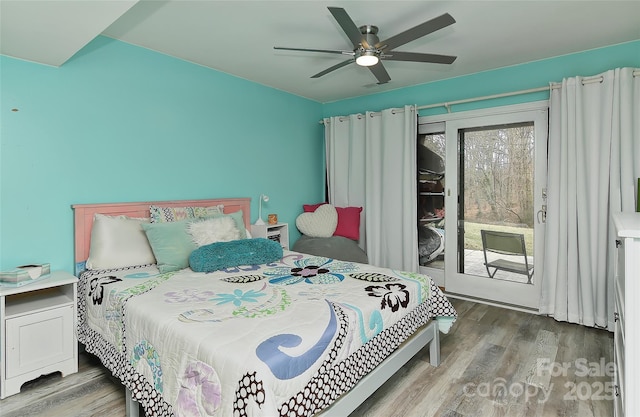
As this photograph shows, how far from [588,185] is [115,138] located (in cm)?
402

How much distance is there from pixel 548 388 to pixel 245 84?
3743 millimetres

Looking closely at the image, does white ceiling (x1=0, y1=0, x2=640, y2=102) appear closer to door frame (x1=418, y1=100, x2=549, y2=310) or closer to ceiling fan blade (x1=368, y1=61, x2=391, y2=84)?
ceiling fan blade (x1=368, y1=61, x2=391, y2=84)

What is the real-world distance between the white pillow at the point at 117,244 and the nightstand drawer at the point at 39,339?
0.40 meters

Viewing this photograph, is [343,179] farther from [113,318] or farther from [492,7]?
[113,318]

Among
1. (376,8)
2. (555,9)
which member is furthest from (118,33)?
(555,9)

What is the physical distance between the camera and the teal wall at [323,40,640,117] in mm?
2904

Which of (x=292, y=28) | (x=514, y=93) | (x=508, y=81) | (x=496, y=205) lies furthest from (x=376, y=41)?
(x=496, y=205)

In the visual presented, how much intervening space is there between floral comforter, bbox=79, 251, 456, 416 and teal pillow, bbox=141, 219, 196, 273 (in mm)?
126

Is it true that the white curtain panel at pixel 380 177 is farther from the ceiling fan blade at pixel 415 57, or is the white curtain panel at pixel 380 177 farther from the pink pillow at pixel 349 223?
the ceiling fan blade at pixel 415 57

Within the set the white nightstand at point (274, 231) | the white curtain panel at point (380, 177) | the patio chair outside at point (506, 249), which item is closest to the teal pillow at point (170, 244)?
the white nightstand at point (274, 231)

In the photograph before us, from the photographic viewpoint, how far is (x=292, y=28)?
2555 millimetres

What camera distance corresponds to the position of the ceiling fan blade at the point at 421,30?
182cm

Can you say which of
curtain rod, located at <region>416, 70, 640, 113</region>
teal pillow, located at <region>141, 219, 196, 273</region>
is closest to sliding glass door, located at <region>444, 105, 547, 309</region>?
curtain rod, located at <region>416, 70, 640, 113</region>

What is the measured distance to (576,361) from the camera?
239 cm
